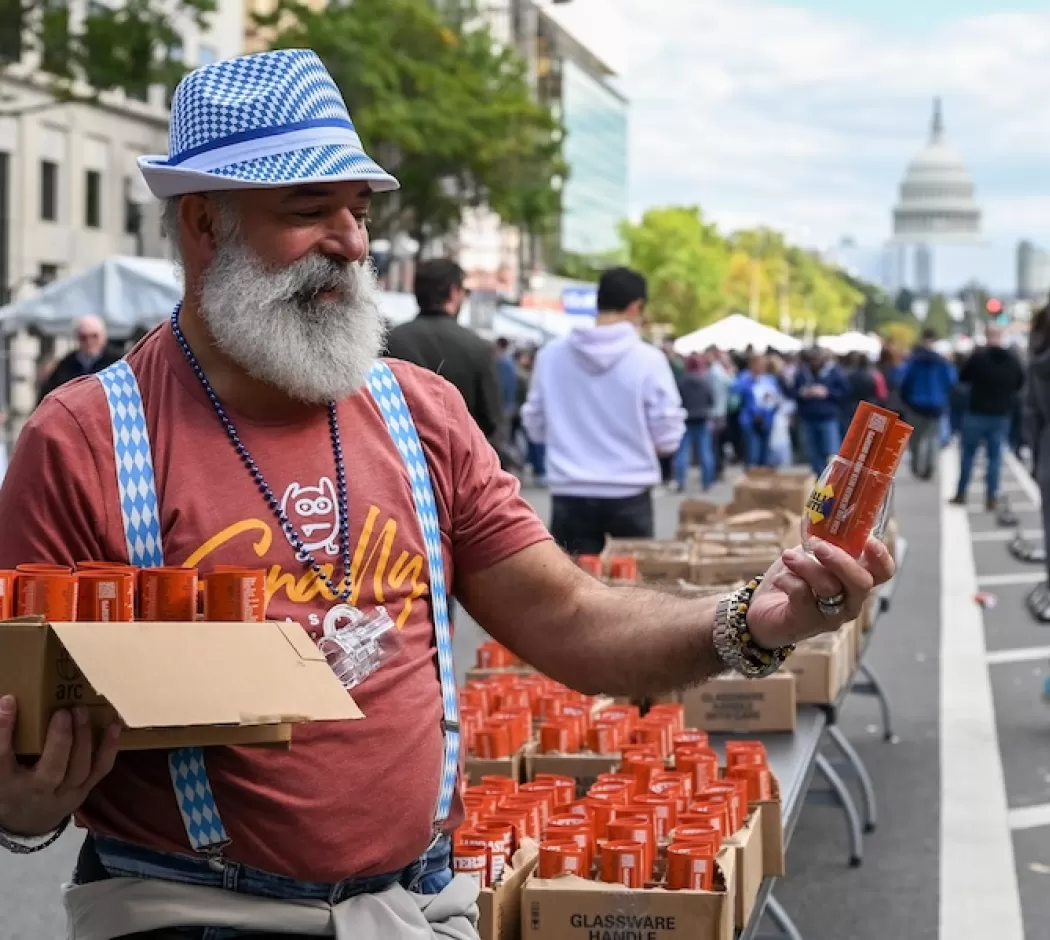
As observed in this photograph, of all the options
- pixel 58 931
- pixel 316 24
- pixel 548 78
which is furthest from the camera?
pixel 548 78

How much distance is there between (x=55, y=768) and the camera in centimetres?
252

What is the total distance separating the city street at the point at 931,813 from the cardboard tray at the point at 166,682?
4.11m

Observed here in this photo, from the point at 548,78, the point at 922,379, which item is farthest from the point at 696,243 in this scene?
the point at 922,379

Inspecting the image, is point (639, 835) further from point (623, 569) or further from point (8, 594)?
point (623, 569)

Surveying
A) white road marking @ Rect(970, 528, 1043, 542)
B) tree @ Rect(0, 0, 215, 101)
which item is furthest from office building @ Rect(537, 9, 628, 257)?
white road marking @ Rect(970, 528, 1043, 542)

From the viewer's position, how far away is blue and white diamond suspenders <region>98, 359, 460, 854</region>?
2783mm

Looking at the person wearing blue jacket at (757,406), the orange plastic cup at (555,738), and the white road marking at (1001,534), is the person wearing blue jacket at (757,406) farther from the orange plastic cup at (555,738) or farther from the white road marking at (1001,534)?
the orange plastic cup at (555,738)

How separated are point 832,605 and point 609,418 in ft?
21.8

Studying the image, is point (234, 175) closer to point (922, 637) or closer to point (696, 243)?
point (922, 637)

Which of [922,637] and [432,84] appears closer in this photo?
[922,637]

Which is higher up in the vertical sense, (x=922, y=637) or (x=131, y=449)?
(x=131, y=449)

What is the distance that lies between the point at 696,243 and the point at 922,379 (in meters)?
97.2

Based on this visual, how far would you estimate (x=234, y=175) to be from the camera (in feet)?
9.91

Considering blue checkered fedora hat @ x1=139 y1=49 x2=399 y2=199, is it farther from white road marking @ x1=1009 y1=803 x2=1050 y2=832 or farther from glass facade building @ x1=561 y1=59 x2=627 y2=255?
glass facade building @ x1=561 y1=59 x2=627 y2=255
